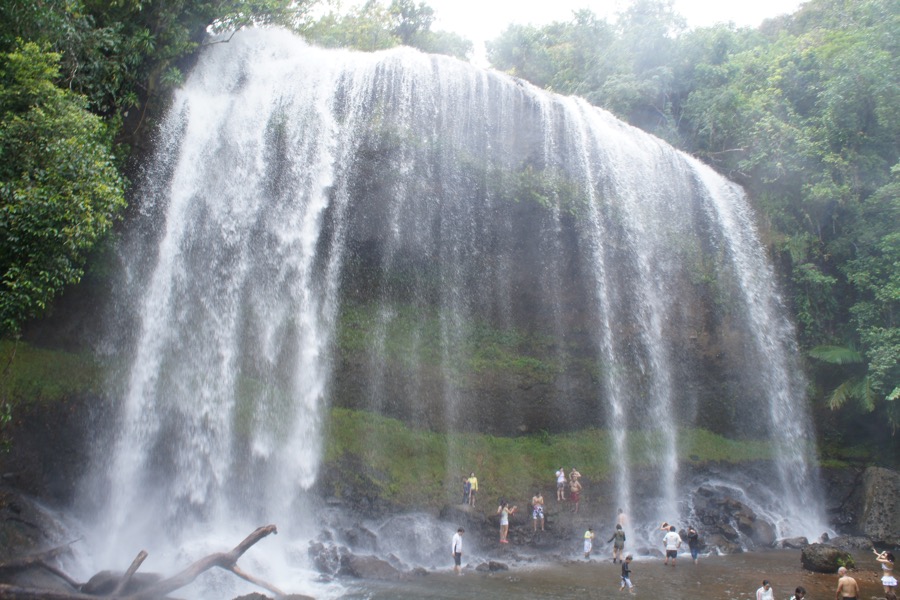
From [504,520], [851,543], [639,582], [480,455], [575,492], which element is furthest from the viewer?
[480,455]

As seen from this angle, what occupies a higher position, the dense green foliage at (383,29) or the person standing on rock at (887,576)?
the dense green foliage at (383,29)

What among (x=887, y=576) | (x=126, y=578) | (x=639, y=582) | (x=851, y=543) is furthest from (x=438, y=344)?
(x=851, y=543)

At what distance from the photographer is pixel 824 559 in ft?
41.7

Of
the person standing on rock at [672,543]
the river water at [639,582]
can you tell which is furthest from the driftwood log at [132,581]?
the person standing on rock at [672,543]

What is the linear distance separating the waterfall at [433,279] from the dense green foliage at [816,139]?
1.48 meters

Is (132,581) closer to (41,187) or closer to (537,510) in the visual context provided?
(41,187)

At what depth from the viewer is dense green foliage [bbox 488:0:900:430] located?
1906cm

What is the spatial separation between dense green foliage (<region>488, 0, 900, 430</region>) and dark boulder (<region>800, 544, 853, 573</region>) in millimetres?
5666

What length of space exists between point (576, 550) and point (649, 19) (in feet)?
75.0

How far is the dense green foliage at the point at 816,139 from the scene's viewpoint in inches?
750

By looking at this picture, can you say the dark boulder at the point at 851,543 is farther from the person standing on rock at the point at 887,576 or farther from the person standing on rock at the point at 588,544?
the person standing on rock at the point at 588,544

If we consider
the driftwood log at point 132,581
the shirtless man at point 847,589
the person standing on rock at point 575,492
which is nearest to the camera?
A: the driftwood log at point 132,581

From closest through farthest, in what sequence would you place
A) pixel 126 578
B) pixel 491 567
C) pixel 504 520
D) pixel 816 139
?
1. pixel 126 578
2. pixel 491 567
3. pixel 504 520
4. pixel 816 139

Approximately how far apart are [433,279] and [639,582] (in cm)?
968
